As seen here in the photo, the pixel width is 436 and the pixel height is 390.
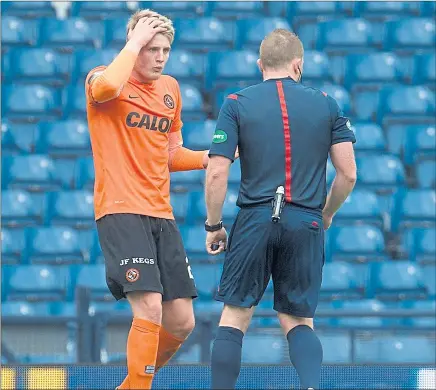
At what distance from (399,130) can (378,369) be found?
516 cm

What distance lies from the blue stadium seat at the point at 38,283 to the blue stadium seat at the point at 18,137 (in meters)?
1.61

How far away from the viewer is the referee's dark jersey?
5344mm

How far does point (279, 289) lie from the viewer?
5449 mm

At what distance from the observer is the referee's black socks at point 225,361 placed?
5316 millimetres

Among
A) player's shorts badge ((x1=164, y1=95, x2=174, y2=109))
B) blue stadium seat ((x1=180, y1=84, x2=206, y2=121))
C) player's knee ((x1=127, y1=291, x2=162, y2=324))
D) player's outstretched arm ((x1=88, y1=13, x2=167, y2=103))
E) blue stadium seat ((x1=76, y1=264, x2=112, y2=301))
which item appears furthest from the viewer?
blue stadium seat ((x1=180, y1=84, x2=206, y2=121))

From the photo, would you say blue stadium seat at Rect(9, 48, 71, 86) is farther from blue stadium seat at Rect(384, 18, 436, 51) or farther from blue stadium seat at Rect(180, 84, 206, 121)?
blue stadium seat at Rect(384, 18, 436, 51)

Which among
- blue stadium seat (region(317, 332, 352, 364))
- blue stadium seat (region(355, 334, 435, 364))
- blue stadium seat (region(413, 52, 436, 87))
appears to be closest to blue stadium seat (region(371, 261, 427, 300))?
blue stadium seat (region(355, 334, 435, 364))

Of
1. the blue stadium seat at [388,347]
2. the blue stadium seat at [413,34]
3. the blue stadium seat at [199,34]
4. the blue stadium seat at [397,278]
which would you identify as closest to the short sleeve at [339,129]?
the blue stadium seat at [388,347]

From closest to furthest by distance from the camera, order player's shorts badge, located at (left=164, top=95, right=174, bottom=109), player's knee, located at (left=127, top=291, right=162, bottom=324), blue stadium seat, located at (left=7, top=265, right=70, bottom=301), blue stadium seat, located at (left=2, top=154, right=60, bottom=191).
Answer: player's knee, located at (left=127, top=291, right=162, bottom=324) → player's shorts badge, located at (left=164, top=95, right=174, bottom=109) → blue stadium seat, located at (left=7, top=265, right=70, bottom=301) → blue stadium seat, located at (left=2, top=154, right=60, bottom=191)

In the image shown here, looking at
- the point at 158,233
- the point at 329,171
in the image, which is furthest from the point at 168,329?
the point at 329,171

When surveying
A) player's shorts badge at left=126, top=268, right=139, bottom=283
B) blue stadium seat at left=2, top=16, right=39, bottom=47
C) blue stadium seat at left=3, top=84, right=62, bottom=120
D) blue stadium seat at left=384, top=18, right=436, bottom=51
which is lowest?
player's shorts badge at left=126, top=268, right=139, bottom=283

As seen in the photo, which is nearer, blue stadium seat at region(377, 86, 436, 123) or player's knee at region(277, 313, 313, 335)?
player's knee at region(277, 313, 313, 335)

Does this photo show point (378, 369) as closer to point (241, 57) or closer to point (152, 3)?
point (241, 57)

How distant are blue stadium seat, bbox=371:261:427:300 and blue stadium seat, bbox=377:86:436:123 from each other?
191 centimetres
